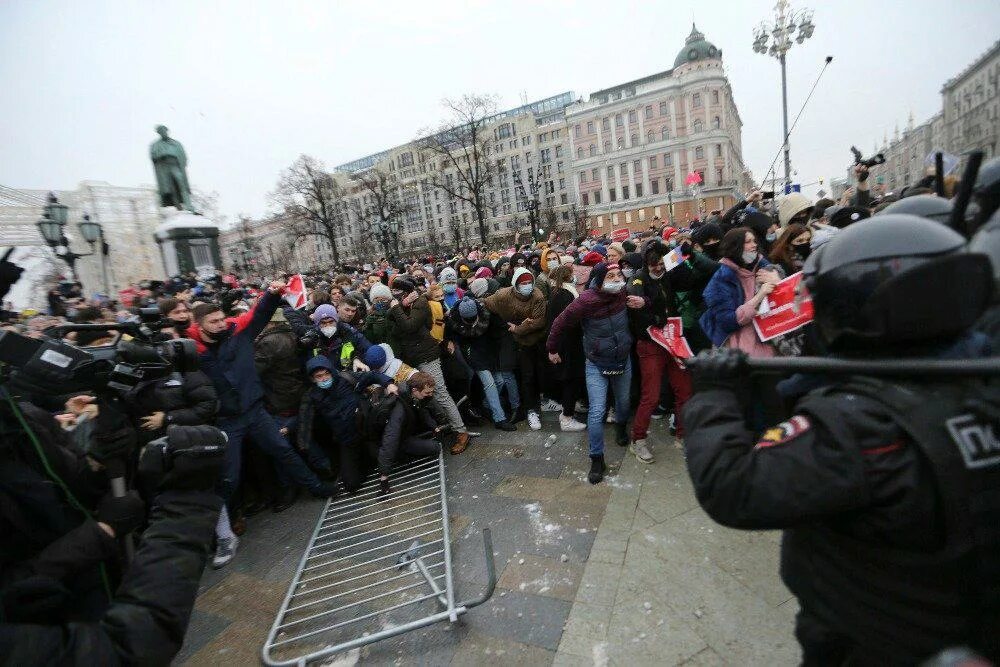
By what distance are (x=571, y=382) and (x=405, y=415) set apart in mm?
1850

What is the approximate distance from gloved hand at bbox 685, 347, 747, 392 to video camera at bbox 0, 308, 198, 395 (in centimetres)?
232

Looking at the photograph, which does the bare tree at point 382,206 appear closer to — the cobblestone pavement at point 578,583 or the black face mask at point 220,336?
the black face mask at point 220,336

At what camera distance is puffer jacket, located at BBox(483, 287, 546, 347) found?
5.30 m

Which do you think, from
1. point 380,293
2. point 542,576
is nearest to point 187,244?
point 380,293

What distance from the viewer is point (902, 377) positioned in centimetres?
104

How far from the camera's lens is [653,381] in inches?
171

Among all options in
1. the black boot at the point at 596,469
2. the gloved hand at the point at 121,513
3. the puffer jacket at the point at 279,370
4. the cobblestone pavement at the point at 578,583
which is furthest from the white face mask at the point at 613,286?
the gloved hand at the point at 121,513

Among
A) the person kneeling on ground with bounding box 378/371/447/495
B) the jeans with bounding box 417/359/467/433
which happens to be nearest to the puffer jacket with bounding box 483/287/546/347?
the jeans with bounding box 417/359/467/433

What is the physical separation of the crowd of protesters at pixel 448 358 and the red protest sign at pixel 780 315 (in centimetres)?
7

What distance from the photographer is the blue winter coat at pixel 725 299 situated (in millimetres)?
3664

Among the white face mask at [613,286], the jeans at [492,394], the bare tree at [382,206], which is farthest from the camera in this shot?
the bare tree at [382,206]

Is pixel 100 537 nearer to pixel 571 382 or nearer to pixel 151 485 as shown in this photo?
pixel 151 485

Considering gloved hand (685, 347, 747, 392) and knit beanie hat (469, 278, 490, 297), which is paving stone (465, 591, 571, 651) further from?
knit beanie hat (469, 278, 490, 297)

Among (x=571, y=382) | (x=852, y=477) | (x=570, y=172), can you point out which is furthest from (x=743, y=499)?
(x=570, y=172)
